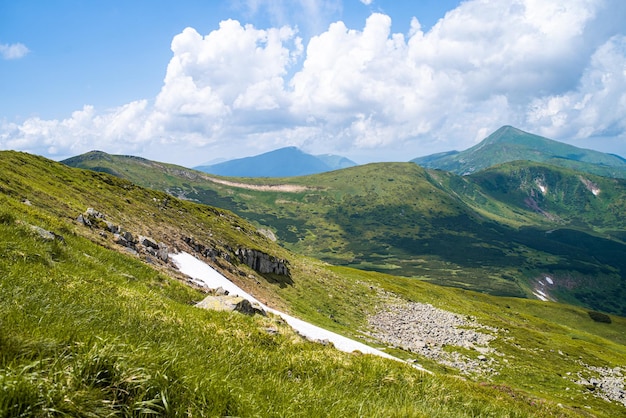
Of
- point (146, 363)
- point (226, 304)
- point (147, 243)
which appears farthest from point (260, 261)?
point (146, 363)

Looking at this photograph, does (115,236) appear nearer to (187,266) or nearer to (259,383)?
(187,266)

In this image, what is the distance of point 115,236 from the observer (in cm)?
3478

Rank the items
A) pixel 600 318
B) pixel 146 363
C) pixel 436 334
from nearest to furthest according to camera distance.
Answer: pixel 146 363 < pixel 436 334 < pixel 600 318

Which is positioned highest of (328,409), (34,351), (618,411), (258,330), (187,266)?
(34,351)

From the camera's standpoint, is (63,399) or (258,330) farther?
(258,330)

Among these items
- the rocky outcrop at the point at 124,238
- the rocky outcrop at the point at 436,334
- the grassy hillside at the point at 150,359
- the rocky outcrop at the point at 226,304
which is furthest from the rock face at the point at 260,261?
the rocky outcrop at the point at 226,304

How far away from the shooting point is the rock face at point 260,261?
70.6m

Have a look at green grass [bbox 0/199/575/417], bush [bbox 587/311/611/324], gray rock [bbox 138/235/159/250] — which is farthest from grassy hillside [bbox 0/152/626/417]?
bush [bbox 587/311/611/324]

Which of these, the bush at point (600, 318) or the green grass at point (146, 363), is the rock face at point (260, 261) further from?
the bush at point (600, 318)

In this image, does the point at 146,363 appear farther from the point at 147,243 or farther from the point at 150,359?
the point at 147,243

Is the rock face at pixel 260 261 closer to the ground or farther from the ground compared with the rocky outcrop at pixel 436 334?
farther from the ground

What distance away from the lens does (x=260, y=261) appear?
71.5 m

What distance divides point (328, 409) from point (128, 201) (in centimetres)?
7368

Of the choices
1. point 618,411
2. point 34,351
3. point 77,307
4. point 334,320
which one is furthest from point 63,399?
point 618,411
